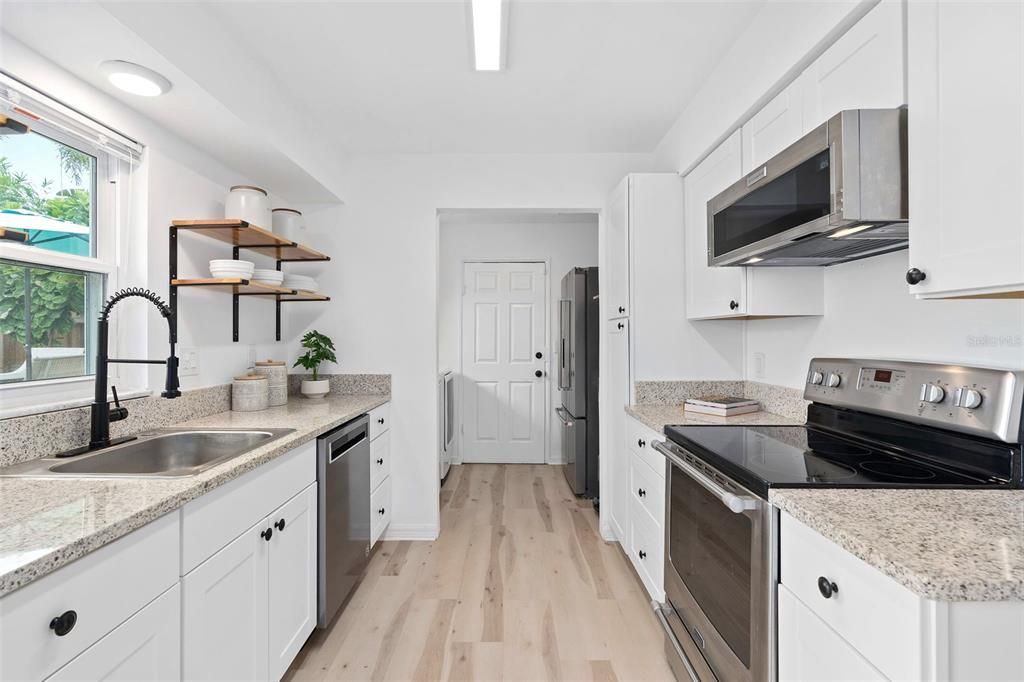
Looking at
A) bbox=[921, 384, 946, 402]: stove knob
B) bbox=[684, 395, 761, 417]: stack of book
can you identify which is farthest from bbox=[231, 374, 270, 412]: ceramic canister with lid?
bbox=[921, 384, 946, 402]: stove knob

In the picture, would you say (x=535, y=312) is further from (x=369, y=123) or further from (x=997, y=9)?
(x=997, y=9)

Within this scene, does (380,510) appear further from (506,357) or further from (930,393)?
(930,393)

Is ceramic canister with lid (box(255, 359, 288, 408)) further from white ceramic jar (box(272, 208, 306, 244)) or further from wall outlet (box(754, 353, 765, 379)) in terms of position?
wall outlet (box(754, 353, 765, 379))

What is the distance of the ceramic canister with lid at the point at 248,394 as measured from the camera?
2330mm

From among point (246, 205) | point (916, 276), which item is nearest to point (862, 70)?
point (916, 276)

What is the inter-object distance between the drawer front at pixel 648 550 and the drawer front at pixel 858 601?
937 mm

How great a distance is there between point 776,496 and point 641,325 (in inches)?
60.2

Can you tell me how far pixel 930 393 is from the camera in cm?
133

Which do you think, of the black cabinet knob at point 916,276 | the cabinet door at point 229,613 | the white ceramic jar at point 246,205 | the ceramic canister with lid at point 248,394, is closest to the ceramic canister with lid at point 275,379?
the ceramic canister with lid at point 248,394

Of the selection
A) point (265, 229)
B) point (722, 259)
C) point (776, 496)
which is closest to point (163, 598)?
point (776, 496)

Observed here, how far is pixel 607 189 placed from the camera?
119 inches

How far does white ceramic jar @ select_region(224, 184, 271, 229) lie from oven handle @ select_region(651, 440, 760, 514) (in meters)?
2.01

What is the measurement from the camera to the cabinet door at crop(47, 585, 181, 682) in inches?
34.5

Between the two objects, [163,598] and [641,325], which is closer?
[163,598]
